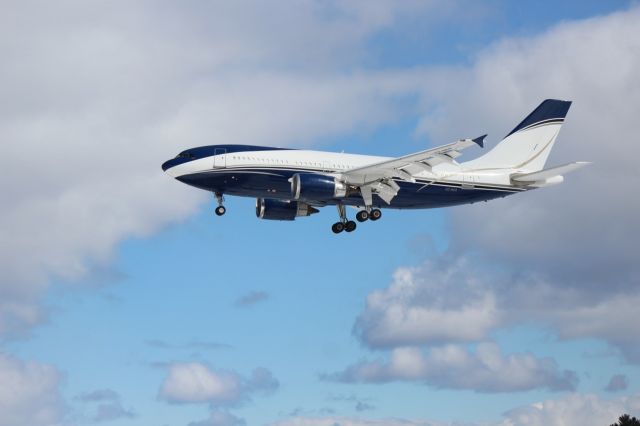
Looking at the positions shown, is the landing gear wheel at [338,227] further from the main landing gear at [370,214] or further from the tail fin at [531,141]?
the tail fin at [531,141]

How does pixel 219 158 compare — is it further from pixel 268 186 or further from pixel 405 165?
pixel 405 165

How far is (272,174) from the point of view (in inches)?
2908

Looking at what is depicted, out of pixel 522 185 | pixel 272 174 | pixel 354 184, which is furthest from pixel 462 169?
pixel 272 174

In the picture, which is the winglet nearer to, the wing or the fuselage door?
the wing

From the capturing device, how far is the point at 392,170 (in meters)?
75.5

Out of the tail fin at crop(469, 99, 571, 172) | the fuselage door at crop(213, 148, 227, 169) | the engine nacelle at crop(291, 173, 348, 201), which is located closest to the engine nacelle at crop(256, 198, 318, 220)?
the engine nacelle at crop(291, 173, 348, 201)

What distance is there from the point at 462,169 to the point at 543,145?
10.2m

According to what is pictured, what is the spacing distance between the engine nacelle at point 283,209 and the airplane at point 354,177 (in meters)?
0.08

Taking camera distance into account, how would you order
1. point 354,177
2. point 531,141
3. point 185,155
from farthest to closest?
1. point 531,141
2. point 354,177
3. point 185,155

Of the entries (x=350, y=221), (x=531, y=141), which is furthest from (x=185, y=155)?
(x=531, y=141)

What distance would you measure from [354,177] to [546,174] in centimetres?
1537

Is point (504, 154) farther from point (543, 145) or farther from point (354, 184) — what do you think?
point (354, 184)

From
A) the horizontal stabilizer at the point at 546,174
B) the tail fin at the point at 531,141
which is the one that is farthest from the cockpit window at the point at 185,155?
the horizontal stabilizer at the point at 546,174

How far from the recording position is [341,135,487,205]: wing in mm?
72438
